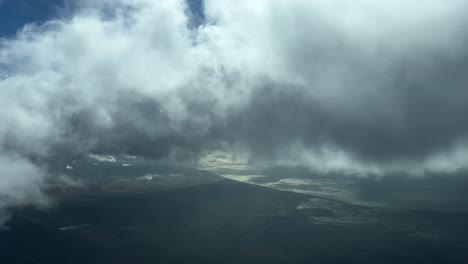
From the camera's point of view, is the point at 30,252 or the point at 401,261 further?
the point at 30,252

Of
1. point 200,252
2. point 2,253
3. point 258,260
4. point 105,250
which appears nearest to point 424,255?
point 258,260

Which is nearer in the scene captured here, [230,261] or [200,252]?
[230,261]

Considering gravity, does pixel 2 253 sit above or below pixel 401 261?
below

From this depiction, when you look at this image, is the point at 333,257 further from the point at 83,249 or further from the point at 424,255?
the point at 83,249

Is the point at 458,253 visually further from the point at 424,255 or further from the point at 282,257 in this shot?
the point at 282,257

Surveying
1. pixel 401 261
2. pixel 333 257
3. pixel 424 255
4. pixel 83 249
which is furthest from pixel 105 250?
pixel 424 255

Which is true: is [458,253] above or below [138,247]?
above

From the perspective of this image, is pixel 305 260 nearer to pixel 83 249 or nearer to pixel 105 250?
pixel 105 250
